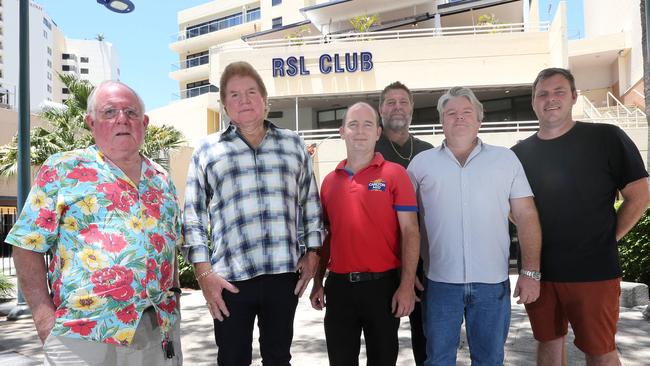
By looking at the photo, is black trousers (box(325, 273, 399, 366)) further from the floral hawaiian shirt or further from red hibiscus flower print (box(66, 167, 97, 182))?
red hibiscus flower print (box(66, 167, 97, 182))

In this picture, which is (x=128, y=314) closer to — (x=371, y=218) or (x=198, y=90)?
(x=371, y=218)

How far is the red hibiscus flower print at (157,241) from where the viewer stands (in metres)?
Answer: 2.36

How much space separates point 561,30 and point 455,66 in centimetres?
411

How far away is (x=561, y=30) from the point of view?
61.2 ft

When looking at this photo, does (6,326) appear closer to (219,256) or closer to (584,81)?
(219,256)

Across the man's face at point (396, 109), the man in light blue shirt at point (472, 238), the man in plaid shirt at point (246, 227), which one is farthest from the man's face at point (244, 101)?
the man's face at point (396, 109)

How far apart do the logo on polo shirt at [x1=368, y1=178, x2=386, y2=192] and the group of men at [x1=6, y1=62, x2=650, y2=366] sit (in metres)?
0.01

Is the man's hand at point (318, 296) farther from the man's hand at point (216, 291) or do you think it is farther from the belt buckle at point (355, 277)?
the man's hand at point (216, 291)

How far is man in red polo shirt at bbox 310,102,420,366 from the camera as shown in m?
2.84

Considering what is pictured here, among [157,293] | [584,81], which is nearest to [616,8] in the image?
[584,81]

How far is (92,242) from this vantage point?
86.7 inches

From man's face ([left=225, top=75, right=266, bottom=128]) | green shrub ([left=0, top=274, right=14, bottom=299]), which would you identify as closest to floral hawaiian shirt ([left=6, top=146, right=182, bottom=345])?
man's face ([left=225, top=75, right=266, bottom=128])

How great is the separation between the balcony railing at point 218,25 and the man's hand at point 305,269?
4303 centimetres

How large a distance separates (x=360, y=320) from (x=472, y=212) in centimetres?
92
